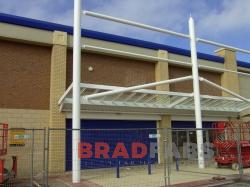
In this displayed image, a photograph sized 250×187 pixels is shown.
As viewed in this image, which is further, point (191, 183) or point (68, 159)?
point (68, 159)

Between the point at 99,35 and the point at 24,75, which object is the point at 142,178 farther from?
the point at 99,35

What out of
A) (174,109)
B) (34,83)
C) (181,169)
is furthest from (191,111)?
(34,83)

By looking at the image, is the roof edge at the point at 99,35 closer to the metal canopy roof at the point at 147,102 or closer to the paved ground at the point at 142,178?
the metal canopy roof at the point at 147,102

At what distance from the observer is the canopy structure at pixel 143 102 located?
57.2ft

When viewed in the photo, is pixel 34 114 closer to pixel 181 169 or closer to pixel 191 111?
pixel 181 169

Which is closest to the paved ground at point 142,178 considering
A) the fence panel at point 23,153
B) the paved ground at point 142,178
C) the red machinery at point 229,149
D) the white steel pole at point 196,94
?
the paved ground at point 142,178

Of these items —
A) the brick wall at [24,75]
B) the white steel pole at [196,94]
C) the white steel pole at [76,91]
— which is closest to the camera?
the white steel pole at [76,91]

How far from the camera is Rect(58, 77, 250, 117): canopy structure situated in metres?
17.4

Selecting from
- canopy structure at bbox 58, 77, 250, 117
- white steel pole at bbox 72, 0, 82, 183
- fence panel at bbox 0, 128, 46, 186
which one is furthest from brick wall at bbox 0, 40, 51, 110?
white steel pole at bbox 72, 0, 82, 183

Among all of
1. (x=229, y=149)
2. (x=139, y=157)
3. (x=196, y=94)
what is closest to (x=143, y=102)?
(x=196, y=94)

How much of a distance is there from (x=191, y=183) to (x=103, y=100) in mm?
7552

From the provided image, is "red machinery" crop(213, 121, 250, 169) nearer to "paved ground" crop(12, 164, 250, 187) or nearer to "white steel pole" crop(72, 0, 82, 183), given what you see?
"paved ground" crop(12, 164, 250, 187)

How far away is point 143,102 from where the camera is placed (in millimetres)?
21344

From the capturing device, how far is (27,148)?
55.9 ft
